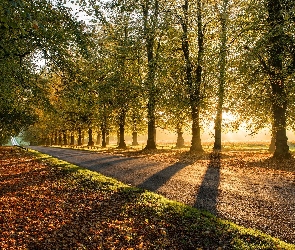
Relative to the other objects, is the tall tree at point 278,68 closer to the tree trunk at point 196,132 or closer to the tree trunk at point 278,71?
the tree trunk at point 278,71

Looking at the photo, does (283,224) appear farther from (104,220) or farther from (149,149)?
(149,149)

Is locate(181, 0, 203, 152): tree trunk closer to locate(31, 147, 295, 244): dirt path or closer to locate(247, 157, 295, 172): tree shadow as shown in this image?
locate(247, 157, 295, 172): tree shadow

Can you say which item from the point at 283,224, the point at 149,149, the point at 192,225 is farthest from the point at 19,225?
the point at 149,149

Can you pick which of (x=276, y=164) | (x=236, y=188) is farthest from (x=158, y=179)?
(x=276, y=164)

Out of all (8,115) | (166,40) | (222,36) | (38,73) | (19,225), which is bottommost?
(19,225)

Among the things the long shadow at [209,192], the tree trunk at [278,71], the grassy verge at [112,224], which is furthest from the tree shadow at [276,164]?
the grassy verge at [112,224]

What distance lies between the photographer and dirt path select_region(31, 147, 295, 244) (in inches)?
368

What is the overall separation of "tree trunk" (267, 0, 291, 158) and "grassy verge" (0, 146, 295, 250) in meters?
13.4

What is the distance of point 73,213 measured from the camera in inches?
423

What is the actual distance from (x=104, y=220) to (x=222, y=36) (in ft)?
62.5

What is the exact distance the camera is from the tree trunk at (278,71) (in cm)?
1930

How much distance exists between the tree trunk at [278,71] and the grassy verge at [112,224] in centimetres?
1341

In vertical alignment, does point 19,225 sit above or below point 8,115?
below

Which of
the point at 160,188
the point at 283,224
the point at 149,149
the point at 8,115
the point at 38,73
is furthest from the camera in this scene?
the point at 149,149
